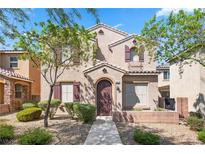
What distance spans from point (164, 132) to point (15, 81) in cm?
1351

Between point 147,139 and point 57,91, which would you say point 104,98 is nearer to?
point 57,91

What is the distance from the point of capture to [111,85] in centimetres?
1564

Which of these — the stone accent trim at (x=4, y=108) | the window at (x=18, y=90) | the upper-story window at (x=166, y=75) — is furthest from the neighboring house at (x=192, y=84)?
the window at (x=18, y=90)

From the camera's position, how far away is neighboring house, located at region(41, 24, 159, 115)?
1548cm

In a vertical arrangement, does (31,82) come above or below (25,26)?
below

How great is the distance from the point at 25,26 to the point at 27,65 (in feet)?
43.0

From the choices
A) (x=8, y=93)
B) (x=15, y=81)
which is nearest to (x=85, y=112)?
(x=8, y=93)

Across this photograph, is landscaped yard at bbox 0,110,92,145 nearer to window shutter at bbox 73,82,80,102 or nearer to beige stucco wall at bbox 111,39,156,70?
window shutter at bbox 73,82,80,102

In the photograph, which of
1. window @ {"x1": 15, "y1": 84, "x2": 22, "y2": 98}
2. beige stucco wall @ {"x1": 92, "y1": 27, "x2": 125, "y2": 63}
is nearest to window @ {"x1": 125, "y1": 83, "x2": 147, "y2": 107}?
beige stucco wall @ {"x1": 92, "y1": 27, "x2": 125, "y2": 63}

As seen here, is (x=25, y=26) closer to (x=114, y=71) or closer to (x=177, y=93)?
(x=114, y=71)

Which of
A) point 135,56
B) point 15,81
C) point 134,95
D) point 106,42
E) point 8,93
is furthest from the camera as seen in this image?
point 106,42

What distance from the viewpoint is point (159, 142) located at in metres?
8.69

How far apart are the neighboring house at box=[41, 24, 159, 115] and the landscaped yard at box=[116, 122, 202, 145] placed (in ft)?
11.0
